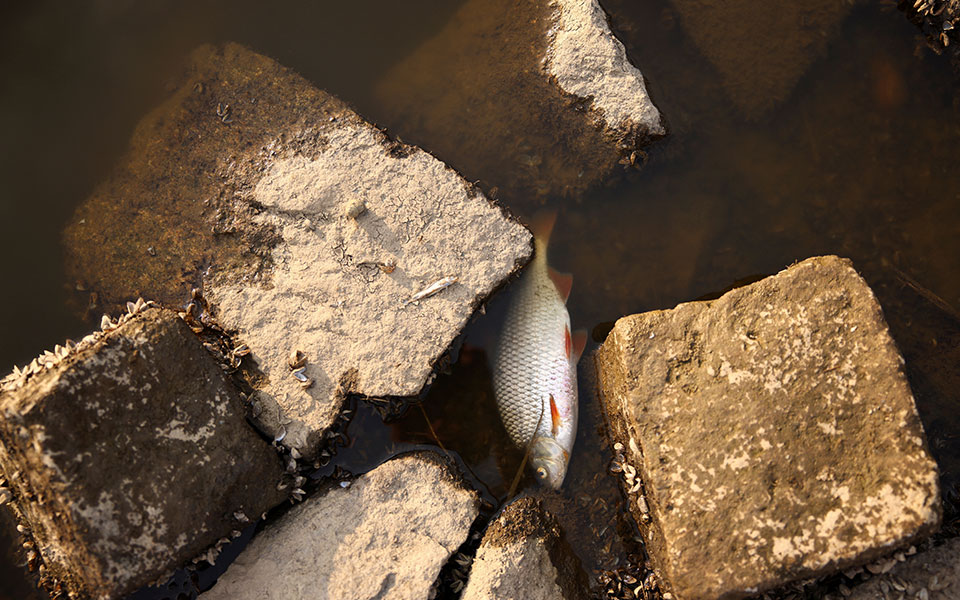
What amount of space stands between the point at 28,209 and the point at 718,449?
14.4 feet

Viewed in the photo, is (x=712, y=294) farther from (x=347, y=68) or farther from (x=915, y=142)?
(x=347, y=68)

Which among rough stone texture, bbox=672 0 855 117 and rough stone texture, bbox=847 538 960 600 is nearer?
rough stone texture, bbox=847 538 960 600

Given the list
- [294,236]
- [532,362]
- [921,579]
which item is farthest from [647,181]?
[921,579]

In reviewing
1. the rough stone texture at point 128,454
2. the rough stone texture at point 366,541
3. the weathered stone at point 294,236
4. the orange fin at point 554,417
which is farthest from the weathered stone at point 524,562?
Result: the rough stone texture at point 128,454

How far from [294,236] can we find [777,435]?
8.78ft

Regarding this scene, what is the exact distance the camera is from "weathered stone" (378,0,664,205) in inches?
136

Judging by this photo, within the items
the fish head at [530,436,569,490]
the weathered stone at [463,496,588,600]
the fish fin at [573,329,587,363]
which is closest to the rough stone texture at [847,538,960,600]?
the weathered stone at [463,496,588,600]

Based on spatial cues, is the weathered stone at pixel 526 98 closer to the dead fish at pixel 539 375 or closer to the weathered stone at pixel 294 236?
the weathered stone at pixel 294 236

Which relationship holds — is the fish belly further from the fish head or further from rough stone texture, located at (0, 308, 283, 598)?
rough stone texture, located at (0, 308, 283, 598)

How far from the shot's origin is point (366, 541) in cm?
296

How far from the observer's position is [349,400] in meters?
3.17

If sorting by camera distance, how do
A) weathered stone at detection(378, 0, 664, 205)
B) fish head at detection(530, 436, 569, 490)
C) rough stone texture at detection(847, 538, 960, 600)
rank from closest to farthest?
rough stone texture at detection(847, 538, 960, 600) → fish head at detection(530, 436, 569, 490) → weathered stone at detection(378, 0, 664, 205)

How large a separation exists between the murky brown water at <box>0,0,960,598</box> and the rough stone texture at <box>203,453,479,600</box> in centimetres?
32

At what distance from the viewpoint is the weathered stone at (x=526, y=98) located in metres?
3.46
